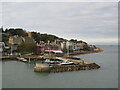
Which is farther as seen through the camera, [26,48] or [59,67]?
[26,48]

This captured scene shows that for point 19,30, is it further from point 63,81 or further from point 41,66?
point 63,81

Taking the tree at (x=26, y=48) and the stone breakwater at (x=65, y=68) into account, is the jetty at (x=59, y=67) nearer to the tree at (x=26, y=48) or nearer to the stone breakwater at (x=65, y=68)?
the stone breakwater at (x=65, y=68)

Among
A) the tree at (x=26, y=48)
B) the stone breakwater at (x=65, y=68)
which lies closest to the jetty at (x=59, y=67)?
the stone breakwater at (x=65, y=68)

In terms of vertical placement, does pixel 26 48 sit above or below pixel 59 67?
above

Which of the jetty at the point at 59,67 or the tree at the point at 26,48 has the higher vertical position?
the tree at the point at 26,48

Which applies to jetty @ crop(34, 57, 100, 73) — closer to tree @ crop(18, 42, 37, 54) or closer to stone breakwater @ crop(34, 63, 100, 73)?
stone breakwater @ crop(34, 63, 100, 73)

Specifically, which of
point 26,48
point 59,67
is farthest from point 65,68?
point 26,48

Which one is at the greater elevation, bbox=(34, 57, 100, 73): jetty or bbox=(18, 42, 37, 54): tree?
bbox=(18, 42, 37, 54): tree

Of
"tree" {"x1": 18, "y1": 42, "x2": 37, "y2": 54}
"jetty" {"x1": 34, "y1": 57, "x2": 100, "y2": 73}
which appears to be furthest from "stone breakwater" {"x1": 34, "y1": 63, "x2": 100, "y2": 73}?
"tree" {"x1": 18, "y1": 42, "x2": 37, "y2": 54}

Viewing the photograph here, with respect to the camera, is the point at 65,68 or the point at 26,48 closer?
the point at 65,68

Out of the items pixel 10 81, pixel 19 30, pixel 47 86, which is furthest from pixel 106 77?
pixel 19 30

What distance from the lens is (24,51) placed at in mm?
23281

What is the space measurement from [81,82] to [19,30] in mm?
33500

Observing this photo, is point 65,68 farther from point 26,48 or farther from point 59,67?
point 26,48
